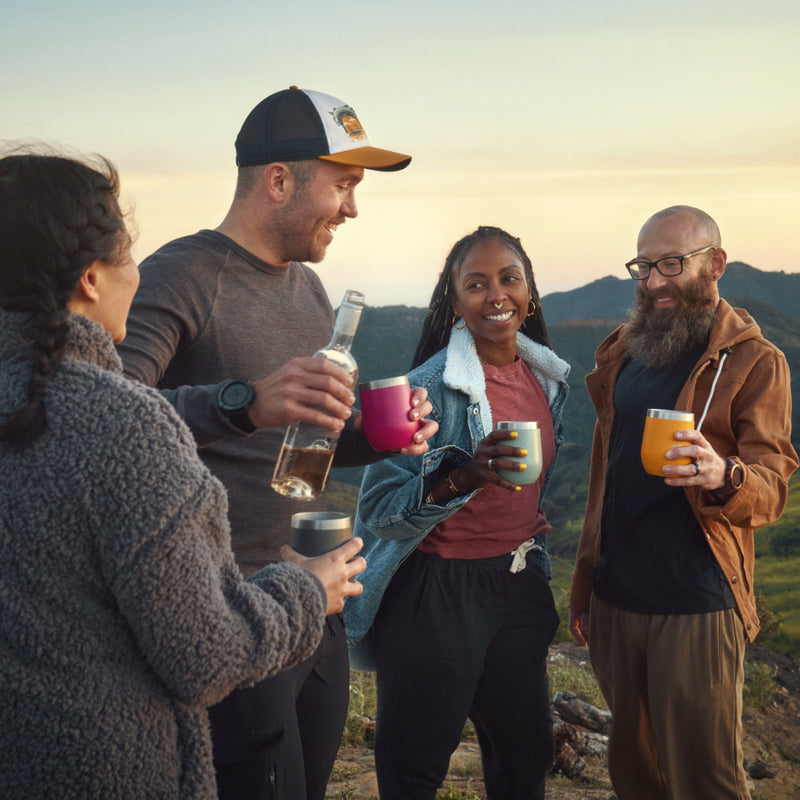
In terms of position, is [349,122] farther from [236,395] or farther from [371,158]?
[236,395]

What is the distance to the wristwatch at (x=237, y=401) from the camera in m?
2.25

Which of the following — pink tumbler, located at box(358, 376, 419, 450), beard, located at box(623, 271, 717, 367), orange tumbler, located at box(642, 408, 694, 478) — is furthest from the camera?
beard, located at box(623, 271, 717, 367)

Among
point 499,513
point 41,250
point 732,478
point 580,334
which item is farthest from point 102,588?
point 580,334

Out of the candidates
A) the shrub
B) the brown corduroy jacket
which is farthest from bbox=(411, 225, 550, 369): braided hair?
the shrub

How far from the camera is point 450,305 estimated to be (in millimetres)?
3936

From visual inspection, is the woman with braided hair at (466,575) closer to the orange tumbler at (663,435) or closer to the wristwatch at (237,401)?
the orange tumbler at (663,435)

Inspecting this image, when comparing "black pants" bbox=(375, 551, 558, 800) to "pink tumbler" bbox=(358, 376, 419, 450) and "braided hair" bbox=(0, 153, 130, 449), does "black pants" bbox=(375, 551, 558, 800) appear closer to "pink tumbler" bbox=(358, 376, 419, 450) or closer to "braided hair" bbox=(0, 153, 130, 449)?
"pink tumbler" bbox=(358, 376, 419, 450)

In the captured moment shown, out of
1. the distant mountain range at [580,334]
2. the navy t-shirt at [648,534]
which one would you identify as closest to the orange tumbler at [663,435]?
the navy t-shirt at [648,534]

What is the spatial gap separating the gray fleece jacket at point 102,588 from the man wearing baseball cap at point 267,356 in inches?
19.3

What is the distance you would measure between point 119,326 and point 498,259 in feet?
7.17

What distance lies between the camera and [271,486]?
104 inches

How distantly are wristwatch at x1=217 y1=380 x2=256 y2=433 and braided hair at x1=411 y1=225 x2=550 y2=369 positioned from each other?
170 cm

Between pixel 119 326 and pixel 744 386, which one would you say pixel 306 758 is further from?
pixel 744 386

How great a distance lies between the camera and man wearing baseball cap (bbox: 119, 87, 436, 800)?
2.27 metres
